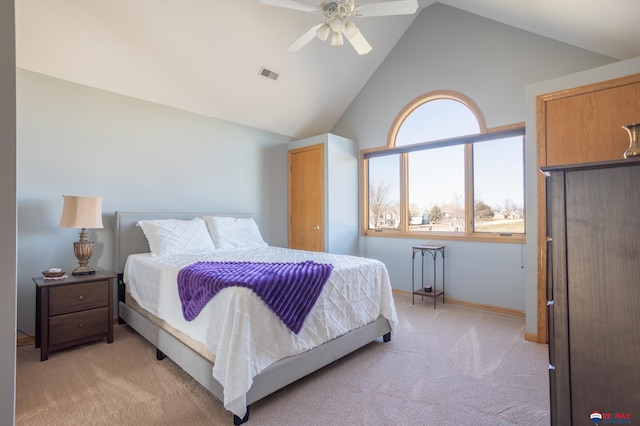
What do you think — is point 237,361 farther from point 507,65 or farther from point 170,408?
point 507,65

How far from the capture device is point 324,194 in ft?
15.2

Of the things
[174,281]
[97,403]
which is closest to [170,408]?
[97,403]

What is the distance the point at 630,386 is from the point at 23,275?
13.7 feet

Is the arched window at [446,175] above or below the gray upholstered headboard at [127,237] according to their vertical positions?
above

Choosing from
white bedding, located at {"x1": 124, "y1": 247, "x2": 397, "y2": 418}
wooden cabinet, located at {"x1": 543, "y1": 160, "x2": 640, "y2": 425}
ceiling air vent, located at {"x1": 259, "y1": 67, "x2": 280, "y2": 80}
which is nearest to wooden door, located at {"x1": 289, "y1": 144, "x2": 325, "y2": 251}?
ceiling air vent, located at {"x1": 259, "y1": 67, "x2": 280, "y2": 80}

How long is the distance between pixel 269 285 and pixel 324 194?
2.85 m

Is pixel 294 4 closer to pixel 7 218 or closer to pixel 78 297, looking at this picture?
pixel 7 218

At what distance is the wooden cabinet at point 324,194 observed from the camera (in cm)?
461

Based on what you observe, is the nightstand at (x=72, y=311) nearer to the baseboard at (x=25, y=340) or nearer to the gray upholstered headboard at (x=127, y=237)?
the baseboard at (x=25, y=340)

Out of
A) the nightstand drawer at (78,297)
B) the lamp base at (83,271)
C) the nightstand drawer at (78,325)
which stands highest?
the lamp base at (83,271)

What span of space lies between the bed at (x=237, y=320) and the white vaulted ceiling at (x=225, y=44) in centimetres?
155

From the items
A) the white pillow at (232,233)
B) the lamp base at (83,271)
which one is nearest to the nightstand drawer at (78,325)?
the lamp base at (83,271)

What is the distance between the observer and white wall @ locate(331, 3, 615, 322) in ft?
→ 11.6

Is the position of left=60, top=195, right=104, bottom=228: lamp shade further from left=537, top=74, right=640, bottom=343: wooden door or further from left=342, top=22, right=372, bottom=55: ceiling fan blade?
left=537, top=74, right=640, bottom=343: wooden door
